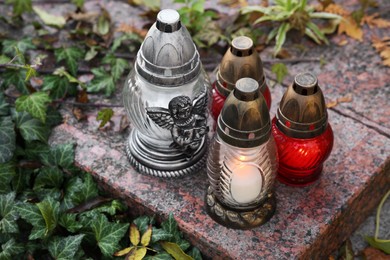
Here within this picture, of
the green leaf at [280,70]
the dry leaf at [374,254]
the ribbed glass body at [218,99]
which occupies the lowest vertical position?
the dry leaf at [374,254]

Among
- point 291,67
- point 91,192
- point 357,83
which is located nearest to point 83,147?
point 91,192

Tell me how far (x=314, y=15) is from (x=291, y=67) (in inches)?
11.2

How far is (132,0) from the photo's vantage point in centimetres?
291

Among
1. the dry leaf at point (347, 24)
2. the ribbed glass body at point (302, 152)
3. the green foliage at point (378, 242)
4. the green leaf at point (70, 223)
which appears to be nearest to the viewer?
the ribbed glass body at point (302, 152)

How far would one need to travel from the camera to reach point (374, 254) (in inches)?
86.0

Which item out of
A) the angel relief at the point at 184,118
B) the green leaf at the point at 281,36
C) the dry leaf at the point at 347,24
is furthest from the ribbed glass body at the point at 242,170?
the dry leaf at the point at 347,24

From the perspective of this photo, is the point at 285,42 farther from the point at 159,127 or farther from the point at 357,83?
the point at 159,127

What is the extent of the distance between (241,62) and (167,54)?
28 centimetres

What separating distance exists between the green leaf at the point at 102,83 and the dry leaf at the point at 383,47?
1.15 m

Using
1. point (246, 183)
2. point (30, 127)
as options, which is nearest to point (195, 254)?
point (246, 183)

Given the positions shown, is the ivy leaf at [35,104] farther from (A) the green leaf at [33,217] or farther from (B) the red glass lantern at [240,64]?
(B) the red glass lantern at [240,64]

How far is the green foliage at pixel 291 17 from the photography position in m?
2.64

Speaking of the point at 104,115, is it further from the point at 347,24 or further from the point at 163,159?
the point at 347,24

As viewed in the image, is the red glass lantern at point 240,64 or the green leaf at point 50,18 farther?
the green leaf at point 50,18
